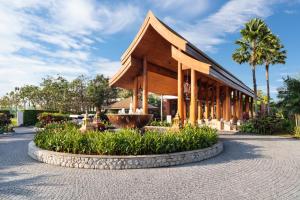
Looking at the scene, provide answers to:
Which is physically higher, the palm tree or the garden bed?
the palm tree

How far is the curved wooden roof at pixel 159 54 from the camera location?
13.7 m

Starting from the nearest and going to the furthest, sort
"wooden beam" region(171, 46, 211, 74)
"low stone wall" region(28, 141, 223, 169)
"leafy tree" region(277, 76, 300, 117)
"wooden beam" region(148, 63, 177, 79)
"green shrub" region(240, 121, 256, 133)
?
"low stone wall" region(28, 141, 223, 169)
"wooden beam" region(171, 46, 211, 74)
"wooden beam" region(148, 63, 177, 79)
"green shrub" region(240, 121, 256, 133)
"leafy tree" region(277, 76, 300, 117)

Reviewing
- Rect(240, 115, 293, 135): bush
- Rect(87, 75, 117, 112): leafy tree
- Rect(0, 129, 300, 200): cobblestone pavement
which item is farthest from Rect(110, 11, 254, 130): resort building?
Rect(87, 75, 117, 112): leafy tree

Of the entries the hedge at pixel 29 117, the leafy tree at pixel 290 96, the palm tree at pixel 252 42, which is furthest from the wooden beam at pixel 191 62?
the hedge at pixel 29 117

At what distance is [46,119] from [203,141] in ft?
58.1

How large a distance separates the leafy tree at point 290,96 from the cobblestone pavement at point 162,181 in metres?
15.5

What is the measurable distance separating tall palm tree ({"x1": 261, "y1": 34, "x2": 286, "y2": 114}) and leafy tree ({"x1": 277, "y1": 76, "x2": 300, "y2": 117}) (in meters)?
4.69

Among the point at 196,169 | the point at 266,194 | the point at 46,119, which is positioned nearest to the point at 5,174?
the point at 196,169

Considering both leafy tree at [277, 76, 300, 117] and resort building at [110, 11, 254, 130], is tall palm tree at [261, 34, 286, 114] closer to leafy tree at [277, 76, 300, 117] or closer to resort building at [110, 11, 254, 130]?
leafy tree at [277, 76, 300, 117]

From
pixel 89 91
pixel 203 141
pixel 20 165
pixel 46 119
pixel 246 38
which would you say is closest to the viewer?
pixel 20 165

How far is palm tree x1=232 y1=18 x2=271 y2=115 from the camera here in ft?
94.3

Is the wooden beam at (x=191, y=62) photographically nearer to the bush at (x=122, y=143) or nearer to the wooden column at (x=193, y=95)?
the wooden column at (x=193, y=95)

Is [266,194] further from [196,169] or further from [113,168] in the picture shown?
[113,168]

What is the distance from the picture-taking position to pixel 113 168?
8406 millimetres
